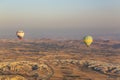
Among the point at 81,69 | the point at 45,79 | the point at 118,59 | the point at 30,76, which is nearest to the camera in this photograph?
the point at 45,79

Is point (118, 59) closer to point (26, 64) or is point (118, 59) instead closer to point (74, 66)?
point (74, 66)

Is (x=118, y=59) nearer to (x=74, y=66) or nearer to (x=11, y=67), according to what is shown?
(x=74, y=66)

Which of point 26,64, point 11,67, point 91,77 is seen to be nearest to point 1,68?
point 11,67

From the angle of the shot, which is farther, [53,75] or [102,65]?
[102,65]

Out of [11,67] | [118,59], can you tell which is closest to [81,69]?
[11,67]

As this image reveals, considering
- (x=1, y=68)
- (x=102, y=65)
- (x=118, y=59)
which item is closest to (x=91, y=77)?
(x=102, y=65)

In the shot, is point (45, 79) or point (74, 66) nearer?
point (45, 79)

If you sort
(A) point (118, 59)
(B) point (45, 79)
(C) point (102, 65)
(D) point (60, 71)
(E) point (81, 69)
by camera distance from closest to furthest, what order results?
(B) point (45, 79)
(D) point (60, 71)
(E) point (81, 69)
(C) point (102, 65)
(A) point (118, 59)

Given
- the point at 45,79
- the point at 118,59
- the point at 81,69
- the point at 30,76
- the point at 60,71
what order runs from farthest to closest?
the point at 118,59
the point at 81,69
the point at 60,71
the point at 30,76
the point at 45,79

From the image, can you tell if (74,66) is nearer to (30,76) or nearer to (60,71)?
(60,71)
